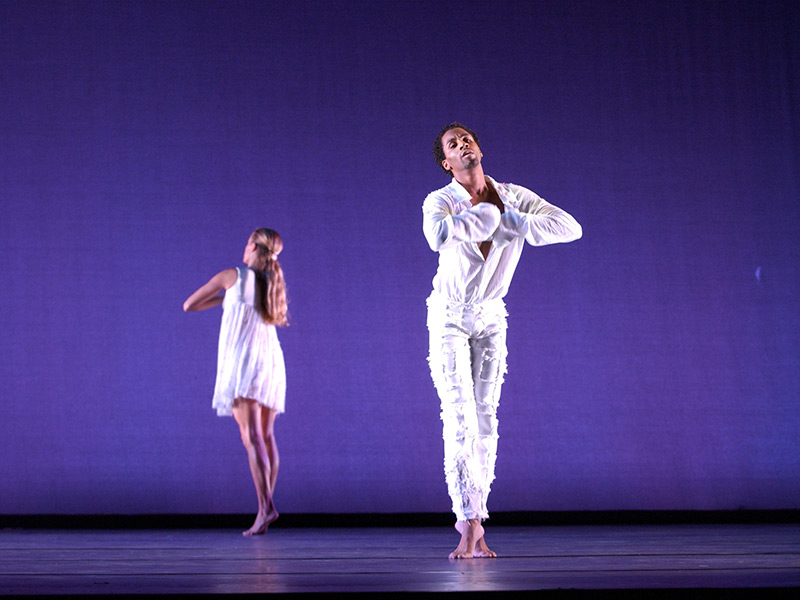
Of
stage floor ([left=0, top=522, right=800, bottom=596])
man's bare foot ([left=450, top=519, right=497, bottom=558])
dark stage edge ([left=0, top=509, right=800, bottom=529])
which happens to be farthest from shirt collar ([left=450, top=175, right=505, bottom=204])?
dark stage edge ([left=0, top=509, right=800, bottom=529])

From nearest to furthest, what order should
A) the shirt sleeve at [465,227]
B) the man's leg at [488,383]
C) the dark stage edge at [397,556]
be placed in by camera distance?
the dark stage edge at [397,556], the shirt sleeve at [465,227], the man's leg at [488,383]

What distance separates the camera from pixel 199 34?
4.75 metres

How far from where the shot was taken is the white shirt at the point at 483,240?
2.84 m

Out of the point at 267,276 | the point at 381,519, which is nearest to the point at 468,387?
the point at 267,276

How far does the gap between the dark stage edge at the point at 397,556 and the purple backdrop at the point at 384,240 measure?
0.38 feet

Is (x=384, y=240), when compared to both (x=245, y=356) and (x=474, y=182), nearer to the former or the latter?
(x=245, y=356)

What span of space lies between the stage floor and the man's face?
4.49 ft

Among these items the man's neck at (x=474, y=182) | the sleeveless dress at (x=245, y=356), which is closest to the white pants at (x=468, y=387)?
the man's neck at (x=474, y=182)

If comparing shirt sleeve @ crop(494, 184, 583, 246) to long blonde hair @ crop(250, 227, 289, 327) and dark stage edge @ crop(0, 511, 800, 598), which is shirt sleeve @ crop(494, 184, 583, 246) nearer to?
dark stage edge @ crop(0, 511, 800, 598)

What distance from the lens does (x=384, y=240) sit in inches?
184

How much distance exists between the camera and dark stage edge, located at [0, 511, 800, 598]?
215cm

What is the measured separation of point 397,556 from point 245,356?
4.83ft

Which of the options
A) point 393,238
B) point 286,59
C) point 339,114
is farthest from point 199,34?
point 393,238

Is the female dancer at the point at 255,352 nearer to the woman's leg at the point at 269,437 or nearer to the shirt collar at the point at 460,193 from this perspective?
the woman's leg at the point at 269,437
